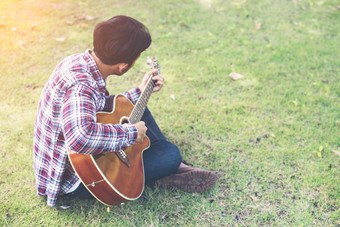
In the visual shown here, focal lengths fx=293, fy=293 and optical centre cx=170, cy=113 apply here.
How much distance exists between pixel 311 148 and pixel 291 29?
2.68 meters

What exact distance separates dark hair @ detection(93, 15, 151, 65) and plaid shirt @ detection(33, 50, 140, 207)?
144mm

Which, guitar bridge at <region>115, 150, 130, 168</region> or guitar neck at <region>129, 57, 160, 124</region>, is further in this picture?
guitar neck at <region>129, 57, 160, 124</region>

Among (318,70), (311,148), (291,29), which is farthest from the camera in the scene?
(291,29)

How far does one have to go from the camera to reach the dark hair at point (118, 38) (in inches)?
72.6

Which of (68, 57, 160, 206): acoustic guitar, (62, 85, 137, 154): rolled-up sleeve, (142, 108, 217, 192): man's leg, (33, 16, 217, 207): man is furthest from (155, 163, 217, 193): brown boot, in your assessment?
(62, 85, 137, 154): rolled-up sleeve

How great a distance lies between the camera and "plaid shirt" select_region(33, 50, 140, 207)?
5.70 ft

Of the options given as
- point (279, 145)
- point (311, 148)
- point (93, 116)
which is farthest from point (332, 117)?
point (93, 116)

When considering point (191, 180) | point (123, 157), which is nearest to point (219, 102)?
point (191, 180)

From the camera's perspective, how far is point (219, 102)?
3.54 m

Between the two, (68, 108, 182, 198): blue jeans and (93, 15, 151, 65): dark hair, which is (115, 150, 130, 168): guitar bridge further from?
(93, 15, 151, 65): dark hair

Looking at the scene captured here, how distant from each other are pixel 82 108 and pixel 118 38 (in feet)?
1.63

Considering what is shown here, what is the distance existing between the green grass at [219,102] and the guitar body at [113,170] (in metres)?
0.37

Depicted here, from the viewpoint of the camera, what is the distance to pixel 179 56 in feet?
13.9

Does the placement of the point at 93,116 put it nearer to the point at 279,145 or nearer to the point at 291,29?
the point at 279,145
